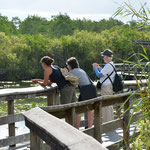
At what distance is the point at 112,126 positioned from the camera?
3.91 m

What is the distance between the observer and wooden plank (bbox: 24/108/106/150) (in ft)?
5.09

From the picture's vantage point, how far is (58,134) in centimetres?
171

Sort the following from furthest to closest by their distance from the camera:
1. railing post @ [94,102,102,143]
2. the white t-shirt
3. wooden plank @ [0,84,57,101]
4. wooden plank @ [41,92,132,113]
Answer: the white t-shirt, wooden plank @ [0,84,57,101], railing post @ [94,102,102,143], wooden plank @ [41,92,132,113]

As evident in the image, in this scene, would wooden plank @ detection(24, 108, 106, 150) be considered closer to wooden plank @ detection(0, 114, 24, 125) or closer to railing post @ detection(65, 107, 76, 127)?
railing post @ detection(65, 107, 76, 127)

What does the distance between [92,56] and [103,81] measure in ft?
142

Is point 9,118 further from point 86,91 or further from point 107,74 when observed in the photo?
point 107,74

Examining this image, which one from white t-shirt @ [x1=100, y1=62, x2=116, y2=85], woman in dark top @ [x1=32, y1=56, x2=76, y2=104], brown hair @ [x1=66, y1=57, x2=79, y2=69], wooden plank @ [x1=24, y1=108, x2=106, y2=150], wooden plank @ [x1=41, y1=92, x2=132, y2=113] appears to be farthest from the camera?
white t-shirt @ [x1=100, y1=62, x2=116, y2=85]

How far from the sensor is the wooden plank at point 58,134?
1551mm

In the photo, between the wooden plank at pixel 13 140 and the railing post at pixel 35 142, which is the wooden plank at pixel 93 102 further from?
the wooden plank at pixel 13 140

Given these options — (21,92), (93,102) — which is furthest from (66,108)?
(21,92)

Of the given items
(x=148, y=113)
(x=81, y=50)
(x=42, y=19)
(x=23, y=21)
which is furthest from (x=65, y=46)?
(x=42, y=19)

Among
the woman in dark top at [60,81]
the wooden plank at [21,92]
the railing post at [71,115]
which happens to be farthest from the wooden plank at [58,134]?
the woman in dark top at [60,81]

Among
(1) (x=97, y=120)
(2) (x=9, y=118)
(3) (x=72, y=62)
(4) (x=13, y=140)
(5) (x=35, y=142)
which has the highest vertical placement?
(3) (x=72, y=62)

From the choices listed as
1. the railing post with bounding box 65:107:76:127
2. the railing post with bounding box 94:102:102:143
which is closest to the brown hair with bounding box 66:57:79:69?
the railing post with bounding box 94:102:102:143
